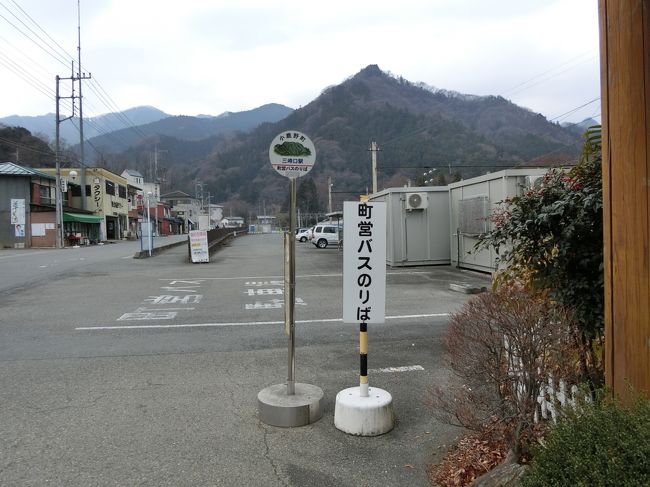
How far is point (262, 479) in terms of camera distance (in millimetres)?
3240

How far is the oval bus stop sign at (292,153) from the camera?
440 centimetres

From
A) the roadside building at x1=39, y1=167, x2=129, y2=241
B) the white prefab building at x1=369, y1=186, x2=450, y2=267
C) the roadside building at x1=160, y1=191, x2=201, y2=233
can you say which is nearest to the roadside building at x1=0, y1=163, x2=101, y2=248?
the roadside building at x1=39, y1=167, x2=129, y2=241

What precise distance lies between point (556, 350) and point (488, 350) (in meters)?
0.38

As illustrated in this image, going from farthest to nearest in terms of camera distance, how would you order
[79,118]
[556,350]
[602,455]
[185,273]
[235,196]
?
[235,196] < [79,118] < [185,273] < [556,350] < [602,455]

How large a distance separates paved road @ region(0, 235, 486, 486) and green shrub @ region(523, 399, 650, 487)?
1.37m

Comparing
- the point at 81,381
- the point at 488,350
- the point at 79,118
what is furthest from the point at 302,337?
the point at 79,118

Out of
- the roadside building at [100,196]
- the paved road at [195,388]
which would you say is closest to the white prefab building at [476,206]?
the paved road at [195,388]

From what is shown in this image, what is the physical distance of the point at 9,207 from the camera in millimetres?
40562

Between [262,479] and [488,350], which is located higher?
[488,350]

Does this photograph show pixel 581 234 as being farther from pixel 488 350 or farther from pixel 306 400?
pixel 306 400

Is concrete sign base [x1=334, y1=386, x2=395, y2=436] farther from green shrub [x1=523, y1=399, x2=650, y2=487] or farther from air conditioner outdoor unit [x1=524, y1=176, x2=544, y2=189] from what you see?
air conditioner outdoor unit [x1=524, y1=176, x2=544, y2=189]

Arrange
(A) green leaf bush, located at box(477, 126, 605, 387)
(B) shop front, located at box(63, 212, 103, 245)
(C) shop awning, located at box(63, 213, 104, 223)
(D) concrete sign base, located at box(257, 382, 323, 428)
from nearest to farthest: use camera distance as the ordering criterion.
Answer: (A) green leaf bush, located at box(477, 126, 605, 387) → (D) concrete sign base, located at box(257, 382, 323, 428) → (B) shop front, located at box(63, 212, 103, 245) → (C) shop awning, located at box(63, 213, 104, 223)

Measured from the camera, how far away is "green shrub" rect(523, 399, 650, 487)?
1.77 metres

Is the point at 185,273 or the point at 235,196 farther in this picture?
the point at 235,196
